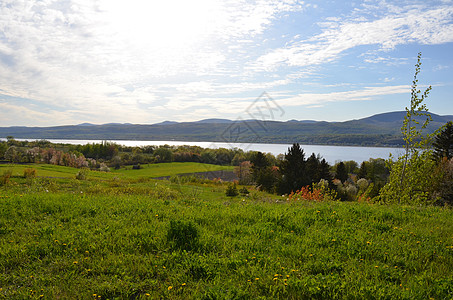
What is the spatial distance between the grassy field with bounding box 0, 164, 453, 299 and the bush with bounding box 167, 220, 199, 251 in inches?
0.8

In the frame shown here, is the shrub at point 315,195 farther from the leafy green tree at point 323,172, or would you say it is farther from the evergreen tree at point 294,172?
the leafy green tree at point 323,172

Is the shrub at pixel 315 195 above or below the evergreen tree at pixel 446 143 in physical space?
below

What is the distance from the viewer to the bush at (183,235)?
5.21 m

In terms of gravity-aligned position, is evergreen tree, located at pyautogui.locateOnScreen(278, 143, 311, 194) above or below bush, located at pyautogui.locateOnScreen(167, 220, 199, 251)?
below

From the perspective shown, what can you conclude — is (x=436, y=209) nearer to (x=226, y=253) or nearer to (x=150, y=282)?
(x=226, y=253)

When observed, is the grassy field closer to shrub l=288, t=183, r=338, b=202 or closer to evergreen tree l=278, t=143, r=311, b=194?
shrub l=288, t=183, r=338, b=202

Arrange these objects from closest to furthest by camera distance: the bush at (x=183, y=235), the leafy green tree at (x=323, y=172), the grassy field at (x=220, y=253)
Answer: the grassy field at (x=220, y=253)
the bush at (x=183, y=235)
the leafy green tree at (x=323, y=172)

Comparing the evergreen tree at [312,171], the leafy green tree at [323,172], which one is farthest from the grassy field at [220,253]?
the leafy green tree at [323,172]

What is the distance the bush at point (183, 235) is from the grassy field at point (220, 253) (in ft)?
0.06

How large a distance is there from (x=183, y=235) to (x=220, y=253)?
0.83 meters

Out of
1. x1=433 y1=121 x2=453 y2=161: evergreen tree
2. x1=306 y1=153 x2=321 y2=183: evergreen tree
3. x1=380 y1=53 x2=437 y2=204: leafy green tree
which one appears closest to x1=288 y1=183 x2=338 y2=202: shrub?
x1=380 y1=53 x2=437 y2=204: leafy green tree

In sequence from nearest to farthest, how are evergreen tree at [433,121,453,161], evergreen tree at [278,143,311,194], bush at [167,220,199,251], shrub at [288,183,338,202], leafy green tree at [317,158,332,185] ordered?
bush at [167,220,199,251] < shrub at [288,183,338,202] < evergreen tree at [278,143,311,194] < evergreen tree at [433,121,453,161] < leafy green tree at [317,158,332,185]

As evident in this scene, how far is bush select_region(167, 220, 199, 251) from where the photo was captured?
521cm

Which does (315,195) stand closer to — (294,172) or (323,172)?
(294,172)
